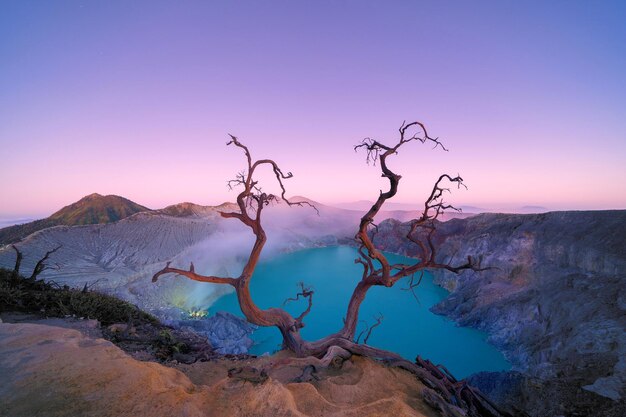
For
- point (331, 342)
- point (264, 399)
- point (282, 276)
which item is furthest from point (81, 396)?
point (282, 276)

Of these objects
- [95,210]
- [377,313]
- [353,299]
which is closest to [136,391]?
[353,299]

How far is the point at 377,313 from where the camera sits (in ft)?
70.4

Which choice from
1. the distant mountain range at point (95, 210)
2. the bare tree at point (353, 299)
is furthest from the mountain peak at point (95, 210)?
the bare tree at point (353, 299)

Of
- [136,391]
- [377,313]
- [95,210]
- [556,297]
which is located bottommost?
[377,313]

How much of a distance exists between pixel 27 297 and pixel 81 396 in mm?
6674

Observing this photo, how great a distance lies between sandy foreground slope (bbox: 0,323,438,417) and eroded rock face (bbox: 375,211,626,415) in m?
4.28

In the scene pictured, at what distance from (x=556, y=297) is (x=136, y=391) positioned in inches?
588

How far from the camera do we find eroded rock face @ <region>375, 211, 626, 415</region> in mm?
7102

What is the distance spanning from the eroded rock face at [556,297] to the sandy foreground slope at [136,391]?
428 cm

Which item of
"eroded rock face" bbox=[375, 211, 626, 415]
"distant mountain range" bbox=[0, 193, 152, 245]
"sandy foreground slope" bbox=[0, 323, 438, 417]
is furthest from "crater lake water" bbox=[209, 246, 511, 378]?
"distant mountain range" bbox=[0, 193, 152, 245]

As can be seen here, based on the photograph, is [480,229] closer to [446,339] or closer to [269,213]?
[446,339]

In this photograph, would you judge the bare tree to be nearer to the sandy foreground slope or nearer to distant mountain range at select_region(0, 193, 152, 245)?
the sandy foreground slope

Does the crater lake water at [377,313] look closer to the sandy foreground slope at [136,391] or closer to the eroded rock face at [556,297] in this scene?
the eroded rock face at [556,297]

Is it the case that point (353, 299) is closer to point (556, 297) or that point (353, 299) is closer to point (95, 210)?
point (556, 297)
